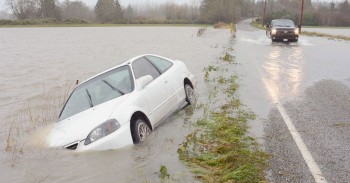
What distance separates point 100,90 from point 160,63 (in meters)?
1.90

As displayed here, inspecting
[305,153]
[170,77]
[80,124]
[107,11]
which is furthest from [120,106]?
[107,11]

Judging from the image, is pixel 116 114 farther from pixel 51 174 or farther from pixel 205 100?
pixel 205 100

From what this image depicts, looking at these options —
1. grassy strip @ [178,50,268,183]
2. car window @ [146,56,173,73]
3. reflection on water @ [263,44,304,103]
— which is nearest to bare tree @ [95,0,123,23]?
reflection on water @ [263,44,304,103]

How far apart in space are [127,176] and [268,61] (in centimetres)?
1402

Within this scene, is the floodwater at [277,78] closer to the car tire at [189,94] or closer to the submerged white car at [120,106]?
the car tire at [189,94]

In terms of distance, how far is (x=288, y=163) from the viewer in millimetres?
5191

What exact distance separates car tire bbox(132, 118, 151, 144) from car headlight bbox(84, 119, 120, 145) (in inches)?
14.6

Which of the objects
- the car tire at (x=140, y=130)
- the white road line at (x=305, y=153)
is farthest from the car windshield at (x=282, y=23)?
the car tire at (x=140, y=130)

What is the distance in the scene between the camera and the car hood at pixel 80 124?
5.88 metres

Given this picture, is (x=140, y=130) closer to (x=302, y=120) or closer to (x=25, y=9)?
(x=302, y=120)

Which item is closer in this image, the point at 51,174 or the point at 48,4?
the point at 51,174

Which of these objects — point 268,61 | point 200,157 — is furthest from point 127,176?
point 268,61

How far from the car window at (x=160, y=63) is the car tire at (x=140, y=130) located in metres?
1.92

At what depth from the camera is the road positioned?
16.5 ft
